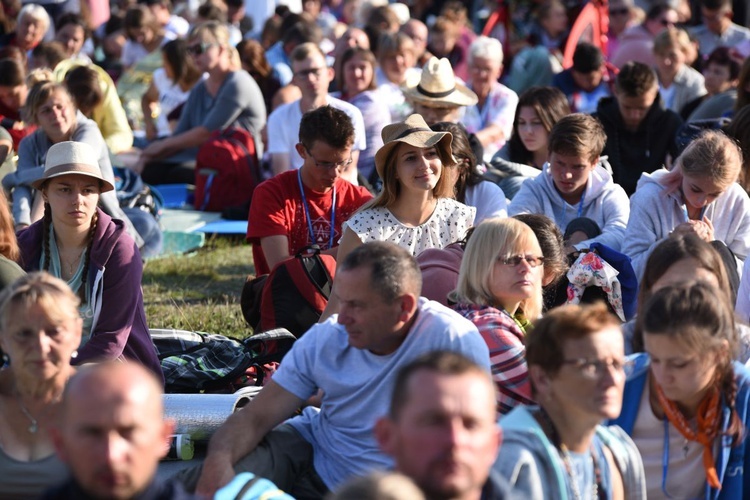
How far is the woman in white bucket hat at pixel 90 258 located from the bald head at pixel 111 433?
83.2 inches

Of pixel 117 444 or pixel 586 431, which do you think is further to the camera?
pixel 586 431

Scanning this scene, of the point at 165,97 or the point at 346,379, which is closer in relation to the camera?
the point at 346,379

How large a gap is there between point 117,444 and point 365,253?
1392 mm

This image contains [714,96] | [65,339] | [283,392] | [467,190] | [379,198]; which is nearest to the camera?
[65,339]

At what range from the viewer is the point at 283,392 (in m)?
4.05

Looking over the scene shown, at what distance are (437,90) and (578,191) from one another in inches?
86.3

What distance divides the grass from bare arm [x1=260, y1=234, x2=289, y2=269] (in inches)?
20.8

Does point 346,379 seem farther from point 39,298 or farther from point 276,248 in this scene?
point 276,248

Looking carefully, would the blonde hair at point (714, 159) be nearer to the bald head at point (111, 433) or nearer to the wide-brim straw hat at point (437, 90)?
the wide-brim straw hat at point (437, 90)

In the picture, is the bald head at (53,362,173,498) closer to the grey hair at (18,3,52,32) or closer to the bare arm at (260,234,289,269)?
the bare arm at (260,234,289,269)

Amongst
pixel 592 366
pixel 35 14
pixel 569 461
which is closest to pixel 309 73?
pixel 35 14

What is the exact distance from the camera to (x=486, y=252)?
14.3ft

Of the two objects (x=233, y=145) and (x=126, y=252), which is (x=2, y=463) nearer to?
(x=126, y=252)

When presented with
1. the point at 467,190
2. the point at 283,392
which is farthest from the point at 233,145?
the point at 283,392
